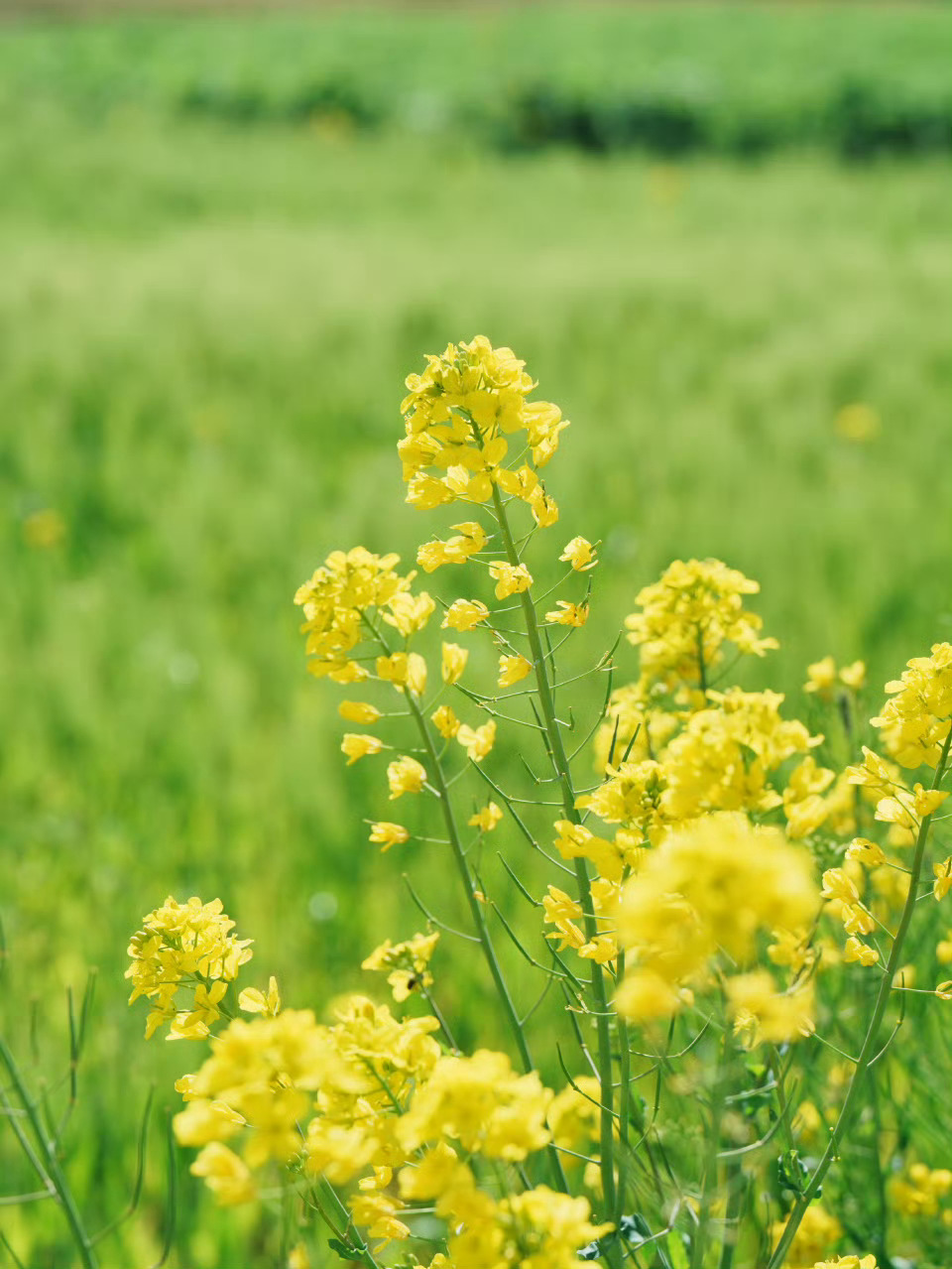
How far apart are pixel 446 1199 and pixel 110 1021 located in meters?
1.32

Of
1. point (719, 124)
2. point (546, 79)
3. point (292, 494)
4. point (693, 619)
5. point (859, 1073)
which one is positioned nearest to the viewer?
point (859, 1073)

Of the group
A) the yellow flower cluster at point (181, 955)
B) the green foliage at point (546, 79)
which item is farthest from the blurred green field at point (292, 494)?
the green foliage at point (546, 79)

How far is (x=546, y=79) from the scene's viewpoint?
444 inches

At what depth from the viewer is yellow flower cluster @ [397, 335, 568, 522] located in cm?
74

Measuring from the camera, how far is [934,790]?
2.27ft

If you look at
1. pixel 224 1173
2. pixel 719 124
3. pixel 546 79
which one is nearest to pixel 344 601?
pixel 224 1173

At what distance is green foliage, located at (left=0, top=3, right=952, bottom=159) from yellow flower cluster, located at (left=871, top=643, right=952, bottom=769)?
10.6 m

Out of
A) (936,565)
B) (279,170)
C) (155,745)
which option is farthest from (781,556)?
(279,170)

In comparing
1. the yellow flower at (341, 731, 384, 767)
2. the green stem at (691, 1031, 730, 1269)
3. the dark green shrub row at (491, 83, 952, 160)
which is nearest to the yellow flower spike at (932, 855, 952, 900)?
the green stem at (691, 1031, 730, 1269)

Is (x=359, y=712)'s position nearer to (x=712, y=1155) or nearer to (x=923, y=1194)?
(x=712, y=1155)

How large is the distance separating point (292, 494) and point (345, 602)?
2.74 meters

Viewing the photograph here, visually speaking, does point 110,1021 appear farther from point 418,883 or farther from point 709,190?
point 709,190

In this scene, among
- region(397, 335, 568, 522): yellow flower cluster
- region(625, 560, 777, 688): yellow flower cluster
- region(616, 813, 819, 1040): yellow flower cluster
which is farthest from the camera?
region(625, 560, 777, 688): yellow flower cluster

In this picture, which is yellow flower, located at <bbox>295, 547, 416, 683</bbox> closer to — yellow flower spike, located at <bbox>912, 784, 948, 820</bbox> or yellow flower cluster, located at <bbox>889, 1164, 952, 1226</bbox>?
yellow flower spike, located at <bbox>912, 784, 948, 820</bbox>
